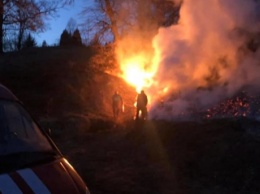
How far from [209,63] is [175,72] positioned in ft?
4.83

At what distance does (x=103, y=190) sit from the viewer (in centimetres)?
940

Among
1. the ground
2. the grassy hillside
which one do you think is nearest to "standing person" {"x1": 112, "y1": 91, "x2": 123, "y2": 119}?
the grassy hillside

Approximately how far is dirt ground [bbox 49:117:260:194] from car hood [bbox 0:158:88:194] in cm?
456

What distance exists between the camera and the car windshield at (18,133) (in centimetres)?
511

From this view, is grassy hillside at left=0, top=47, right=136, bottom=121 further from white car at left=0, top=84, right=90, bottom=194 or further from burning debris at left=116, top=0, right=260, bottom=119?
white car at left=0, top=84, right=90, bottom=194

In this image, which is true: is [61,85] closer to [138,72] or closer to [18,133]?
[138,72]

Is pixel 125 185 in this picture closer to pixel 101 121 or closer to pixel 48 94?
pixel 101 121

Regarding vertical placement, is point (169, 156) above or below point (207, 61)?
below

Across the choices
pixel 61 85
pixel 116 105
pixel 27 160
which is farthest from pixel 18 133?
pixel 61 85

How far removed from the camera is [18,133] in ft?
17.8

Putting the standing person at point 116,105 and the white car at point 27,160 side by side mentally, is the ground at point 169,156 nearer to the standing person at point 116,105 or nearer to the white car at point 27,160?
the standing person at point 116,105

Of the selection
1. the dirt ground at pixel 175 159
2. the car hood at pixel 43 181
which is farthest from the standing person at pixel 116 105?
the car hood at pixel 43 181

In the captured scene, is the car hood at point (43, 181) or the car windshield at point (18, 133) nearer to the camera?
the car hood at point (43, 181)

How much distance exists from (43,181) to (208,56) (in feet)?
56.1
